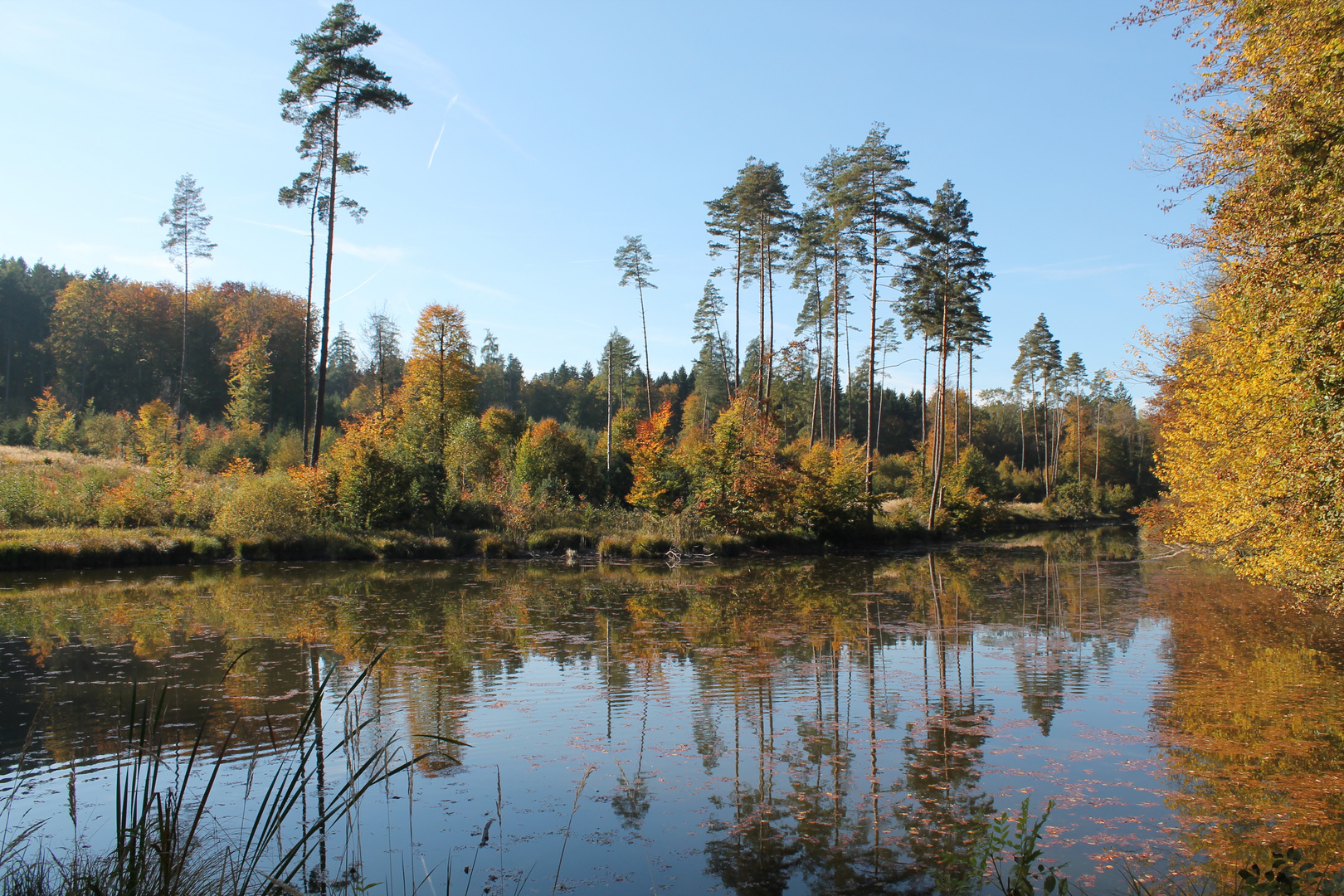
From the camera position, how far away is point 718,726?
7059mm

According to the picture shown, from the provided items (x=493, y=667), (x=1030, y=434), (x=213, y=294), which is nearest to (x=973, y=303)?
(x=493, y=667)

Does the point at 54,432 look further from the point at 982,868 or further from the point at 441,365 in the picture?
the point at 982,868

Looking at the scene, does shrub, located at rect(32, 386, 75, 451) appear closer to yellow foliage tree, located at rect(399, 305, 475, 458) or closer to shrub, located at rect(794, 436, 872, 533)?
yellow foliage tree, located at rect(399, 305, 475, 458)

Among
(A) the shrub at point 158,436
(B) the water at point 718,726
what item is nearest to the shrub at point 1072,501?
(B) the water at point 718,726

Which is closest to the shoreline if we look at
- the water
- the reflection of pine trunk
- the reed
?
the water

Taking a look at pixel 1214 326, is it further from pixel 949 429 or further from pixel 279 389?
pixel 279 389

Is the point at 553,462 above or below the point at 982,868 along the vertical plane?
above

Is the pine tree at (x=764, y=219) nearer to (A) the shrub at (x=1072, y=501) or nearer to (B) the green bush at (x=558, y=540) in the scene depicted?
(B) the green bush at (x=558, y=540)

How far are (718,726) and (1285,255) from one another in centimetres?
722

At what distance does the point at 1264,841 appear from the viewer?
4590 millimetres

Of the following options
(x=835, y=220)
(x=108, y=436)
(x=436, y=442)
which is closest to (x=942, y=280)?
(x=835, y=220)

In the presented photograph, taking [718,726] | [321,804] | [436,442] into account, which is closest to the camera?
[321,804]

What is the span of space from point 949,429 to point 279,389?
48.5 m

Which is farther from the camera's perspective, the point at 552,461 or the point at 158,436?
the point at 158,436
